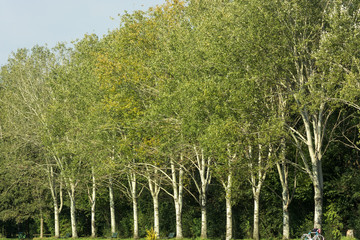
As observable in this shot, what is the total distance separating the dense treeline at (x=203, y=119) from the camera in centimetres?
2655

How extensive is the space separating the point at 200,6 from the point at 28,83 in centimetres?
2219

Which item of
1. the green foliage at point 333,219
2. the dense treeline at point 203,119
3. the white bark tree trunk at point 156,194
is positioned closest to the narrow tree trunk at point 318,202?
the dense treeline at point 203,119

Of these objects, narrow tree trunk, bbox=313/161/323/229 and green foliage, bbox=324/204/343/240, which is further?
green foliage, bbox=324/204/343/240

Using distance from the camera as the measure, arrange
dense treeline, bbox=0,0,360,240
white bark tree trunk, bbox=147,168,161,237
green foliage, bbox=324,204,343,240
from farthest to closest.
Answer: white bark tree trunk, bbox=147,168,161,237
green foliage, bbox=324,204,343,240
dense treeline, bbox=0,0,360,240

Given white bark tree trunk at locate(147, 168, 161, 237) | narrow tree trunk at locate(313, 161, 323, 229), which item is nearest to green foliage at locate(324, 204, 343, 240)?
narrow tree trunk at locate(313, 161, 323, 229)

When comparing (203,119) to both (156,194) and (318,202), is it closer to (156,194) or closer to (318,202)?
(318,202)

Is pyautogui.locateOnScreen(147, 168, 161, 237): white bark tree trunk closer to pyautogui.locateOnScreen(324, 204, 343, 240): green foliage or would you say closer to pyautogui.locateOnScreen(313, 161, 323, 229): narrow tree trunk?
pyautogui.locateOnScreen(324, 204, 343, 240): green foliage

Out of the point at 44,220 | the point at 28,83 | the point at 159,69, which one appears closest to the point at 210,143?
the point at 159,69

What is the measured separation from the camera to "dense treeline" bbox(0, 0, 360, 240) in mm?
26547

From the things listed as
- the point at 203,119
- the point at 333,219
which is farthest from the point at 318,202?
the point at 333,219

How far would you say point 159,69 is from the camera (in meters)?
33.4

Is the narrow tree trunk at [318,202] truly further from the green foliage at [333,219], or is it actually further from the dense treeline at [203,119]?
the green foliage at [333,219]

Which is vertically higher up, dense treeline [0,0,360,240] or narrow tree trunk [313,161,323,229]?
dense treeline [0,0,360,240]

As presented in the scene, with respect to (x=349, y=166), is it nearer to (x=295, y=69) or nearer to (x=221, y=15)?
(x=295, y=69)
